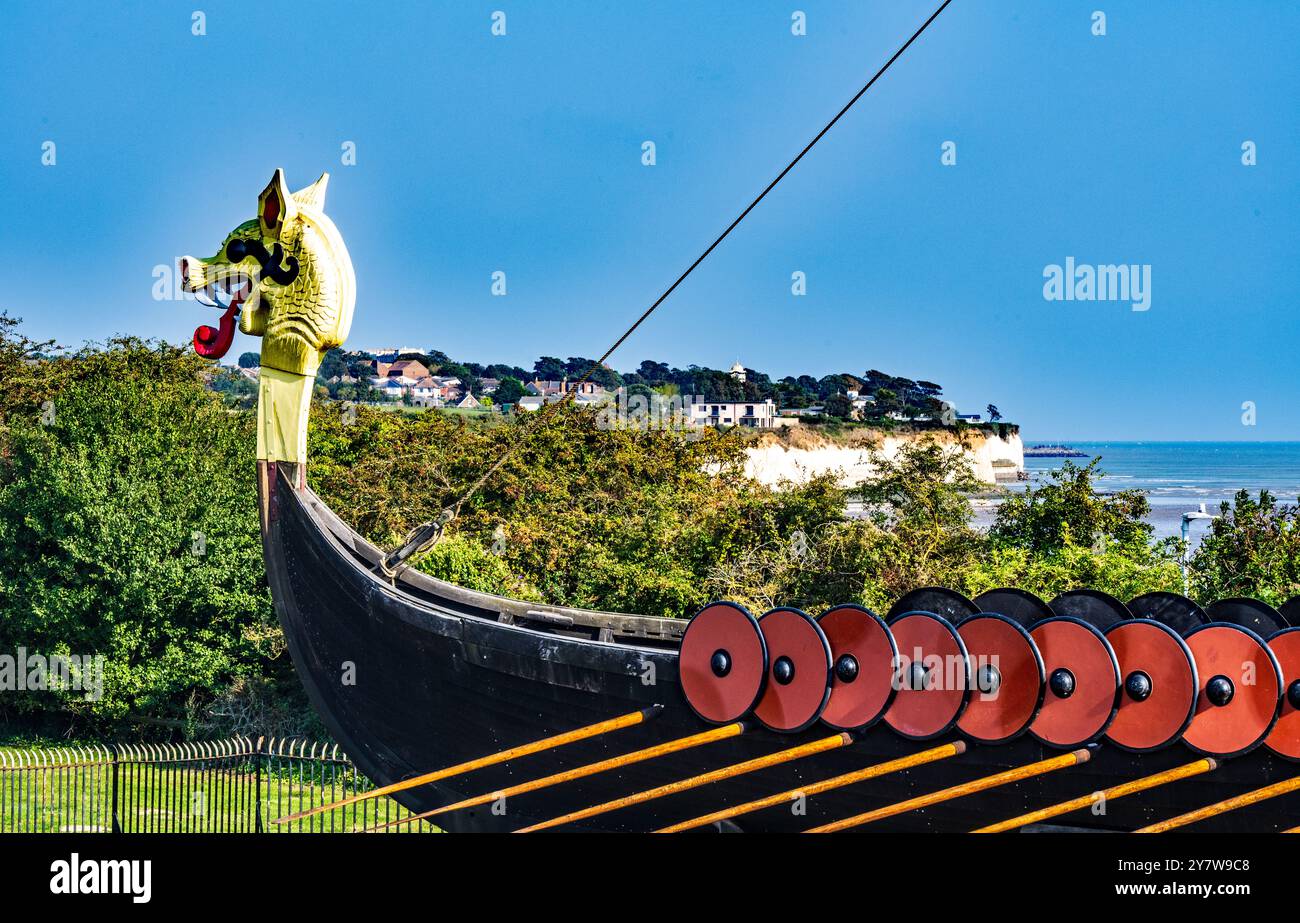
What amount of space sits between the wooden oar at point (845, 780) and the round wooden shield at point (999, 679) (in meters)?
0.15

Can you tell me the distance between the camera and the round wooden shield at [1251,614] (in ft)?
21.6

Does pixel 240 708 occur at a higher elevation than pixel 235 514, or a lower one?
lower

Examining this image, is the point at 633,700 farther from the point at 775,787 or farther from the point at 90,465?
the point at 90,465

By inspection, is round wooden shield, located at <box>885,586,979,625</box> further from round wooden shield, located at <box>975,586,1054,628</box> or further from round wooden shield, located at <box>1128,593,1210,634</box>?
round wooden shield, located at <box>1128,593,1210,634</box>

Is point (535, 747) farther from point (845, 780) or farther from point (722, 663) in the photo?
point (845, 780)

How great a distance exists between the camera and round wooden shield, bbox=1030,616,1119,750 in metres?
5.41

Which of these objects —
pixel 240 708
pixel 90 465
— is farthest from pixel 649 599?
pixel 90 465

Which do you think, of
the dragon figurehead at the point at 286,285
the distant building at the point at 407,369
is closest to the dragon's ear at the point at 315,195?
the dragon figurehead at the point at 286,285

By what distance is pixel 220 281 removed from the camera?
8133 mm

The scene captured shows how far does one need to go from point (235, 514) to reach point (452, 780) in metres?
14.8

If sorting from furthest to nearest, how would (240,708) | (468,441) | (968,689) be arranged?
(468,441)
(240,708)
(968,689)

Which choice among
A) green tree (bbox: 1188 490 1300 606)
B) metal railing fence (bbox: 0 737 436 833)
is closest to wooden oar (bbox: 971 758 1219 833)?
metal railing fence (bbox: 0 737 436 833)

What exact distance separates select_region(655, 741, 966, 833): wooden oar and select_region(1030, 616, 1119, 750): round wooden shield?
0.43 metres

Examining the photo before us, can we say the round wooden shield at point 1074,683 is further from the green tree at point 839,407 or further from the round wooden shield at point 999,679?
the green tree at point 839,407
